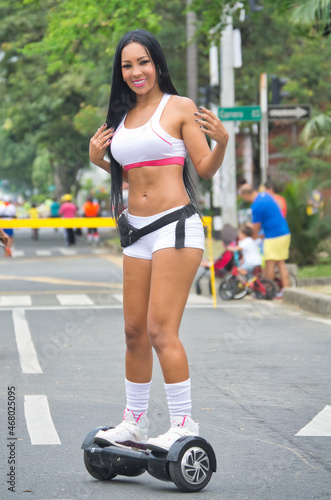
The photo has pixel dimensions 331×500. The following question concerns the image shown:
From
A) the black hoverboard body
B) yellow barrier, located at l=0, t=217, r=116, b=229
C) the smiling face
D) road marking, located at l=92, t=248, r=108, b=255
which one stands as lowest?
road marking, located at l=92, t=248, r=108, b=255

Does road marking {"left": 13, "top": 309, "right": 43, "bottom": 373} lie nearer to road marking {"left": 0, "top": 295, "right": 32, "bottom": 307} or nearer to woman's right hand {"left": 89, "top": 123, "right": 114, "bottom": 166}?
road marking {"left": 0, "top": 295, "right": 32, "bottom": 307}

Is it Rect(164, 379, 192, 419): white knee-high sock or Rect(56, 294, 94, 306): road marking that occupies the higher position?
Rect(164, 379, 192, 419): white knee-high sock

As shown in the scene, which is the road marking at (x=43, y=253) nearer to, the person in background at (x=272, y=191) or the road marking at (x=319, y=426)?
the person in background at (x=272, y=191)

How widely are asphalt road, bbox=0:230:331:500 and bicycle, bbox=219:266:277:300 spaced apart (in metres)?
0.53

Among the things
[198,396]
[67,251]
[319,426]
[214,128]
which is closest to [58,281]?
[198,396]

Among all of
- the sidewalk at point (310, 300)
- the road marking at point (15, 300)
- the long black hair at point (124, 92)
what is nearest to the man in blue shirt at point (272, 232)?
the sidewalk at point (310, 300)

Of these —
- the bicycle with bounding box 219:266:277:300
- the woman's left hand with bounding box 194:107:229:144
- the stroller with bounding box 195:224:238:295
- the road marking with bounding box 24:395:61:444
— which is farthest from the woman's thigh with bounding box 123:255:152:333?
the stroller with bounding box 195:224:238:295

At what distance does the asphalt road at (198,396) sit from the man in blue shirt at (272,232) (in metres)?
1.02

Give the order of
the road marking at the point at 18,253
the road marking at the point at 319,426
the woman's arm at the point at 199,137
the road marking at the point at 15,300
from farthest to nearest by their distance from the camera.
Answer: the road marking at the point at 18,253 → the road marking at the point at 15,300 → the road marking at the point at 319,426 → the woman's arm at the point at 199,137

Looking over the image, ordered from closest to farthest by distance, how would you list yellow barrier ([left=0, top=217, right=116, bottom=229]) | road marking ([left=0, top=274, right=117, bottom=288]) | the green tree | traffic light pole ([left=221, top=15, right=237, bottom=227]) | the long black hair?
the long black hair < yellow barrier ([left=0, top=217, right=116, bottom=229]) < road marking ([left=0, top=274, right=117, bottom=288]) < the green tree < traffic light pole ([left=221, top=15, right=237, bottom=227])

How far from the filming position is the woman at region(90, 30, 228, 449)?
412 centimetres

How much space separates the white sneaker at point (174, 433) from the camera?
4.04m

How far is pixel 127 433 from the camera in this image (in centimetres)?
427

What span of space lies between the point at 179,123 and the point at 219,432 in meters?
1.93
